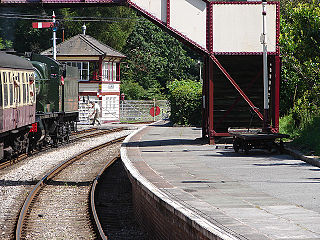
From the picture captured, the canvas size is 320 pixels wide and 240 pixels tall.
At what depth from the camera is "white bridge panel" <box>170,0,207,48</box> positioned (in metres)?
21.8

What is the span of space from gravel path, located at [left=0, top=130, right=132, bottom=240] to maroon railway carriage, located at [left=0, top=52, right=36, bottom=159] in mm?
631

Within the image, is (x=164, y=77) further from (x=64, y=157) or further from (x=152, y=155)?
(x=152, y=155)

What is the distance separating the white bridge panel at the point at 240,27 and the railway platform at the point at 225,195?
459 centimetres

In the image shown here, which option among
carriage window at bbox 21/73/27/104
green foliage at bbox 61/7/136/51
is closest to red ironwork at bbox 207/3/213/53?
carriage window at bbox 21/73/27/104

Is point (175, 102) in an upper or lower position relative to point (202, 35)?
lower

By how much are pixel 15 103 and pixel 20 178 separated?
2518 mm

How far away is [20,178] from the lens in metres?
17.5

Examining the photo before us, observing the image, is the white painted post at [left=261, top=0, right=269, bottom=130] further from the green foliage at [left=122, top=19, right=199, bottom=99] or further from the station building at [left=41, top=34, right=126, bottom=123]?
the green foliage at [left=122, top=19, right=199, bottom=99]

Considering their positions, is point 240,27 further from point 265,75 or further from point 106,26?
point 106,26

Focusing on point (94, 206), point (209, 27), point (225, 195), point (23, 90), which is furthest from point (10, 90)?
point (225, 195)

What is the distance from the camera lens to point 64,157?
2323cm

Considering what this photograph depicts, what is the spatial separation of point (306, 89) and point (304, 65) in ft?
6.56

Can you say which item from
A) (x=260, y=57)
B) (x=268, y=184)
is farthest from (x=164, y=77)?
(x=268, y=184)

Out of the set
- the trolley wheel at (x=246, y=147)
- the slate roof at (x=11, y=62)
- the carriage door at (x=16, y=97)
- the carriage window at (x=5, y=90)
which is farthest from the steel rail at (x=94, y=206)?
the trolley wheel at (x=246, y=147)
